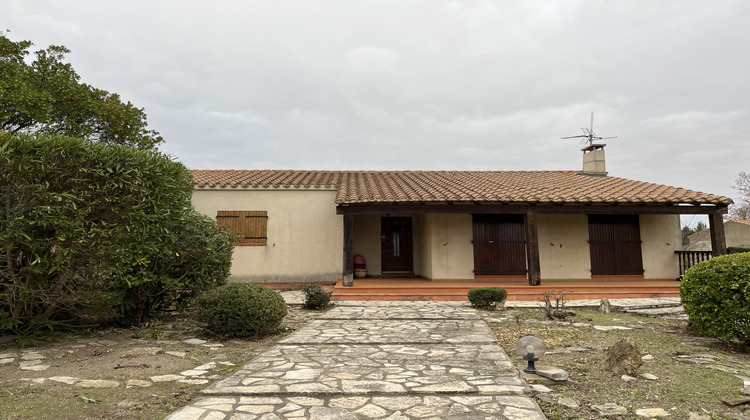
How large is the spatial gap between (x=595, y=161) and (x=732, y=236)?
7.62 metres

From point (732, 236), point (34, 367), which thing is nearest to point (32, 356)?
point (34, 367)

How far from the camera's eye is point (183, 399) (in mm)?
3344

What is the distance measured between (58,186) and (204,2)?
6.28 metres

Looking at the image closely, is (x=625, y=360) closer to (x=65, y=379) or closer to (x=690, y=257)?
(x=65, y=379)

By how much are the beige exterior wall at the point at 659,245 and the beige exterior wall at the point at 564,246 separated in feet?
5.97

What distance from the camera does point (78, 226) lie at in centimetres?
477

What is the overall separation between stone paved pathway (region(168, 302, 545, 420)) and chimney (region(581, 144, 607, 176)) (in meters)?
11.9

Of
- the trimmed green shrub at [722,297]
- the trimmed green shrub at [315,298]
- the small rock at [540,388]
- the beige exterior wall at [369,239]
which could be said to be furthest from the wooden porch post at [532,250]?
the small rock at [540,388]

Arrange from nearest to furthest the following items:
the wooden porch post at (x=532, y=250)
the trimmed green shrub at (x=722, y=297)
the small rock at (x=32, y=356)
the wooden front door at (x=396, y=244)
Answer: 1. the small rock at (x=32, y=356)
2. the trimmed green shrub at (x=722, y=297)
3. the wooden porch post at (x=532, y=250)
4. the wooden front door at (x=396, y=244)

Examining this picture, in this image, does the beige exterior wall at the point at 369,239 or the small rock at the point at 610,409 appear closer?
the small rock at the point at 610,409

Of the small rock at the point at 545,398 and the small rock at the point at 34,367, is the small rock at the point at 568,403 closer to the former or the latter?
the small rock at the point at 545,398

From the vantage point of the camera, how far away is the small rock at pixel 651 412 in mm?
2900

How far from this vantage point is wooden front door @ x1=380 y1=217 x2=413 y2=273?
13.6 meters

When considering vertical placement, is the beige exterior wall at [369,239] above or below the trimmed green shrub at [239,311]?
above
